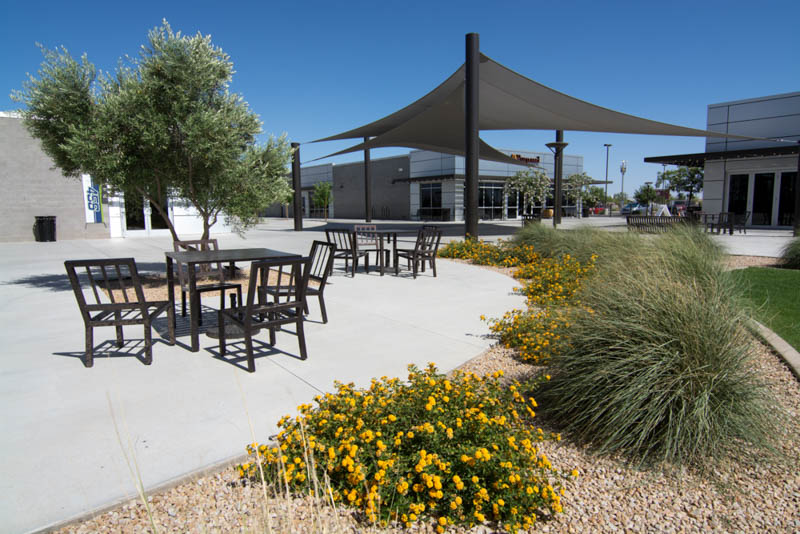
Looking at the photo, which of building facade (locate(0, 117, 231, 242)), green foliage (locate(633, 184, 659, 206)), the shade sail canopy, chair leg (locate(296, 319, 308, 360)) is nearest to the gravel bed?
chair leg (locate(296, 319, 308, 360))

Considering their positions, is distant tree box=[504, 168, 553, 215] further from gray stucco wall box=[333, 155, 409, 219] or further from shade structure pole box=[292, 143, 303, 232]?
shade structure pole box=[292, 143, 303, 232]

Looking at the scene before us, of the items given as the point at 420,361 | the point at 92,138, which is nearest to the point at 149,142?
the point at 92,138

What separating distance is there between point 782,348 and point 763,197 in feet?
74.9

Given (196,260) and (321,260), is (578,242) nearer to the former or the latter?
(321,260)

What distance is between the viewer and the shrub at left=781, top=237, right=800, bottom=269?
8.07 meters

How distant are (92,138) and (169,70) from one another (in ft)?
4.28

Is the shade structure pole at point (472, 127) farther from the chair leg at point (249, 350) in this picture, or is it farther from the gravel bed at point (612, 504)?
the gravel bed at point (612, 504)

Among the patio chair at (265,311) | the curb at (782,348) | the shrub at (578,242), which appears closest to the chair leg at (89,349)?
the patio chair at (265,311)

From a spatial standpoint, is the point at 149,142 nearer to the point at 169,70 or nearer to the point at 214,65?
the point at 169,70

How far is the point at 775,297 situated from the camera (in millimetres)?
5816

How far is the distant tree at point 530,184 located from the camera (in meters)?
31.4

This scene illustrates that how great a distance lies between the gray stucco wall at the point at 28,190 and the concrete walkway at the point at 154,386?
12.5 metres

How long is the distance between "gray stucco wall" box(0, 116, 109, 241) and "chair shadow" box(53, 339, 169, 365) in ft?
50.2

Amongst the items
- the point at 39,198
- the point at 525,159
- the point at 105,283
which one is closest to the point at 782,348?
the point at 105,283
